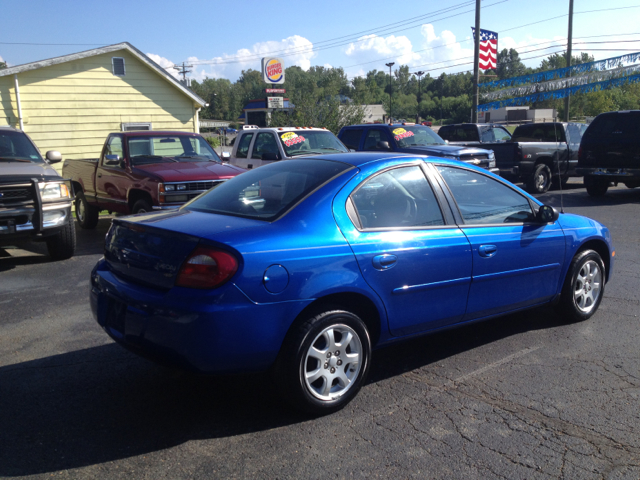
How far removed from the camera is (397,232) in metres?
3.86

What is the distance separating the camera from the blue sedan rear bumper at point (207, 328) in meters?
3.12

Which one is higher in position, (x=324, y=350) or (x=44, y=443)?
(x=324, y=350)

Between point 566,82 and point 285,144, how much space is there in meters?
20.2

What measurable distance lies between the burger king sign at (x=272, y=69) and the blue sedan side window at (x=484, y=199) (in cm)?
3588

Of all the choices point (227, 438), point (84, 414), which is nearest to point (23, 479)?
point (84, 414)

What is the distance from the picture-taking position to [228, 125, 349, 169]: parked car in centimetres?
1130

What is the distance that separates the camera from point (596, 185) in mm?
15086

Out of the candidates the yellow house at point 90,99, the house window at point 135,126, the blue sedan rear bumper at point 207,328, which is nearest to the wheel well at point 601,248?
the blue sedan rear bumper at point 207,328

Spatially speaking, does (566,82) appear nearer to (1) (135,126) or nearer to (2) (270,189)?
(1) (135,126)

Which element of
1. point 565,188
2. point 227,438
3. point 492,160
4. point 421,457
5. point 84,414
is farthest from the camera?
point 565,188

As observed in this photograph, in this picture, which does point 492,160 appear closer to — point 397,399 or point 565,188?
point 565,188

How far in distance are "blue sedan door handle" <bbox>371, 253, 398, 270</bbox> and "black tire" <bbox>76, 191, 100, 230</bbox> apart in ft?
28.7

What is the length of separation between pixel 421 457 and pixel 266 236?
4.89 ft

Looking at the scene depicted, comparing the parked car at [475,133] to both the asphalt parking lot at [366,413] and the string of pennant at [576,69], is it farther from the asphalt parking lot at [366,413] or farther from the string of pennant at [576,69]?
the asphalt parking lot at [366,413]
